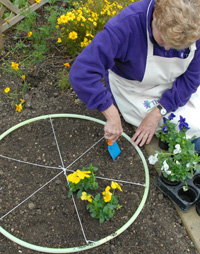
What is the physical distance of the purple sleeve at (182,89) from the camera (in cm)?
159

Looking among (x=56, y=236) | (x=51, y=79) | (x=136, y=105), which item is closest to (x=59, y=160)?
(x=56, y=236)

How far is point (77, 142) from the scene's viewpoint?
180 cm

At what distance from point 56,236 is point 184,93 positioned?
1133 millimetres

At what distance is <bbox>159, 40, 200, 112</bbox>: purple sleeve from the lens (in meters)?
1.59

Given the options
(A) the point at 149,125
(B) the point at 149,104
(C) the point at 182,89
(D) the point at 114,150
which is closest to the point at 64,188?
(D) the point at 114,150

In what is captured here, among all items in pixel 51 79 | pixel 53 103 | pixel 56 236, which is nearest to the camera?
pixel 56 236

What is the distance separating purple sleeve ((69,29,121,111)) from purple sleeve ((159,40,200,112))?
0.46 m

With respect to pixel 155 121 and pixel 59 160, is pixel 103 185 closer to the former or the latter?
pixel 59 160

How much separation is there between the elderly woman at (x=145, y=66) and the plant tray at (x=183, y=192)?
0.31 meters

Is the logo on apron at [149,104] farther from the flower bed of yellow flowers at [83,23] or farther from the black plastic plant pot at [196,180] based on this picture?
the flower bed of yellow flowers at [83,23]

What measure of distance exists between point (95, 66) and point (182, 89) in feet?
2.02

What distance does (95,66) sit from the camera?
1334 mm

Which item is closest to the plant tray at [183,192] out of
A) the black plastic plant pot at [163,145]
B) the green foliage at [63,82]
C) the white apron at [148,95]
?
the black plastic plant pot at [163,145]

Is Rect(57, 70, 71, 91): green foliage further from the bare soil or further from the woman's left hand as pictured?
the woman's left hand
